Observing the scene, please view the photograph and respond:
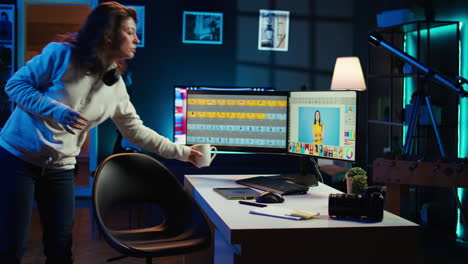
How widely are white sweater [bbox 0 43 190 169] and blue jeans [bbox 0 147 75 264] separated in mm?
42

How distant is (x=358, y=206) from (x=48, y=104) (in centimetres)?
110

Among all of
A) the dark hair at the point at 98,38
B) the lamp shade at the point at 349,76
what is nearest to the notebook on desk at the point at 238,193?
the dark hair at the point at 98,38

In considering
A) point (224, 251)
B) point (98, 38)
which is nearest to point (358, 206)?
point (224, 251)

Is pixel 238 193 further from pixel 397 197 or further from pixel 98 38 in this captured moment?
pixel 397 197

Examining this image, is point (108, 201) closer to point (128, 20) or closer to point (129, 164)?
point (129, 164)

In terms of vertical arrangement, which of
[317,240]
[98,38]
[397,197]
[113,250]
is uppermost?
[98,38]

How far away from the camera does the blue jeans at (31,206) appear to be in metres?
1.79

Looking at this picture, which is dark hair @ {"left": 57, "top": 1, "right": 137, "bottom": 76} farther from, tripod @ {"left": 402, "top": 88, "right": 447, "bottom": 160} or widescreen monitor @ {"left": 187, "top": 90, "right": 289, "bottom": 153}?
tripod @ {"left": 402, "top": 88, "right": 447, "bottom": 160}

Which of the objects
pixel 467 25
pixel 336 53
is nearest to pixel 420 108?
pixel 467 25

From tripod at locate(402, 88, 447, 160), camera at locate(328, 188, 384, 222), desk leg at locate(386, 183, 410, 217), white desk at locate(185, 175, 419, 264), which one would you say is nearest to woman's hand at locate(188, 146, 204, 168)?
white desk at locate(185, 175, 419, 264)

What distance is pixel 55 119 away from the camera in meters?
1.79

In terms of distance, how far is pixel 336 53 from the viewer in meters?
6.46

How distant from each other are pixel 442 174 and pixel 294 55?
3.26m

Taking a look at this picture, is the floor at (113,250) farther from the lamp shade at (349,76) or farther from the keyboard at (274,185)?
the lamp shade at (349,76)
